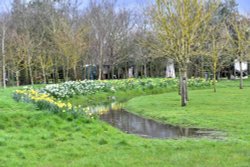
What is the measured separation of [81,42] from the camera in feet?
110

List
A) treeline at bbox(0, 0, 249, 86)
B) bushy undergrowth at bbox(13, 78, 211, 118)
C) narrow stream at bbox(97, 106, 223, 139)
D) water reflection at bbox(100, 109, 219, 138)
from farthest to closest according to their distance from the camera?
treeline at bbox(0, 0, 249, 86) < bushy undergrowth at bbox(13, 78, 211, 118) < water reflection at bbox(100, 109, 219, 138) < narrow stream at bbox(97, 106, 223, 139)

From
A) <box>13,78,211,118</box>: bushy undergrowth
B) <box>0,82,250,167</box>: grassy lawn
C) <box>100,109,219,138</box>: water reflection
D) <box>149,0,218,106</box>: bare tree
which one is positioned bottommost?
<box>100,109,219,138</box>: water reflection

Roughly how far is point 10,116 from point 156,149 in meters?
4.63

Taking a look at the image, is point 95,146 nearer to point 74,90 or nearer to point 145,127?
point 145,127

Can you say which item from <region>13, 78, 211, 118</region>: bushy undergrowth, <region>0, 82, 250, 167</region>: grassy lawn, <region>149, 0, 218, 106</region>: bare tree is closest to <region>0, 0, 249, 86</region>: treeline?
<region>13, 78, 211, 118</region>: bushy undergrowth

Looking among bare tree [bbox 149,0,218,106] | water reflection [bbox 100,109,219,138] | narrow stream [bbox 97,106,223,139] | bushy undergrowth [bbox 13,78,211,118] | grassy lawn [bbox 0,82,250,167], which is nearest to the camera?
grassy lawn [bbox 0,82,250,167]

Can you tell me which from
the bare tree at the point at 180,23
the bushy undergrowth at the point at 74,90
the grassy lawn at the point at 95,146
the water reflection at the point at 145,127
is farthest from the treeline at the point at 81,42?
the grassy lawn at the point at 95,146

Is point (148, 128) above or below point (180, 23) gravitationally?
below

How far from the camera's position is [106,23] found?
41438 mm

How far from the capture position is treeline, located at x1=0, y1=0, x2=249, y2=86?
106 ft

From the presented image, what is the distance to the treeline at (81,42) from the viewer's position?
3238cm

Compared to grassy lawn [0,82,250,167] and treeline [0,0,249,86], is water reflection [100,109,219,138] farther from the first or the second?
treeline [0,0,249,86]

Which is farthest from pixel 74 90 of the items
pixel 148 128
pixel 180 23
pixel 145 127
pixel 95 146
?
pixel 95 146

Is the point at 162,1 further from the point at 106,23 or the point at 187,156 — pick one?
the point at 106,23
